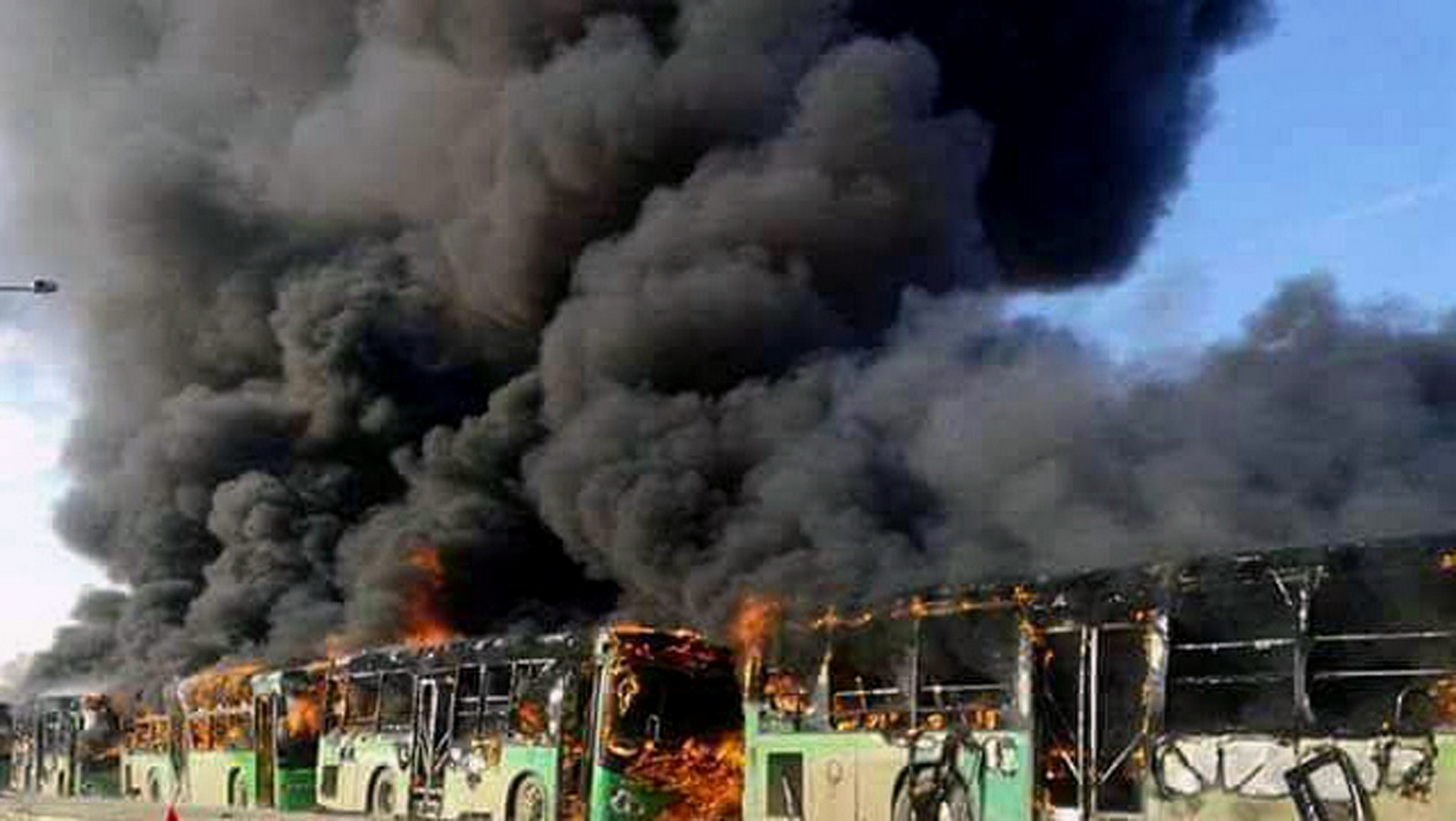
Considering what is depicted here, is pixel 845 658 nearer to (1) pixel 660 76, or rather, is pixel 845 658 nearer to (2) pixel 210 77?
(1) pixel 660 76

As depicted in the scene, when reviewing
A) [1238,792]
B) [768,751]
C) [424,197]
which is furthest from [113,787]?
[1238,792]

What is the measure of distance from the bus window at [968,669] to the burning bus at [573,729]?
417 cm

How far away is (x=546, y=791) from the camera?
18.7 meters

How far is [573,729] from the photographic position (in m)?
18.5

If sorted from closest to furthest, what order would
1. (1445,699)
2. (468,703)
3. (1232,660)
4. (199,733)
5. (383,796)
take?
(1445,699), (1232,660), (468,703), (383,796), (199,733)

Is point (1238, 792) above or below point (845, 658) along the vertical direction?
below

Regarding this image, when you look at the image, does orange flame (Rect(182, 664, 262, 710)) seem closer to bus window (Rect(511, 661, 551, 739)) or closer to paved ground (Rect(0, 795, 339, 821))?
paved ground (Rect(0, 795, 339, 821))

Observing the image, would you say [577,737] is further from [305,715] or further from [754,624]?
[305,715]

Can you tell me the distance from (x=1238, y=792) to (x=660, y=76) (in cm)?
1861

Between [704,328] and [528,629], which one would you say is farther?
[528,629]

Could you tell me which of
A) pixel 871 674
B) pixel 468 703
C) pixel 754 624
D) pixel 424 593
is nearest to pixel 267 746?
pixel 468 703

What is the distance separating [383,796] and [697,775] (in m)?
5.62

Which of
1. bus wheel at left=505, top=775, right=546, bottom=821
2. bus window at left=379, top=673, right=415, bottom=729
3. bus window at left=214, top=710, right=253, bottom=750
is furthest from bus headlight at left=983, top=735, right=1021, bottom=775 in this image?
bus window at left=214, top=710, right=253, bottom=750

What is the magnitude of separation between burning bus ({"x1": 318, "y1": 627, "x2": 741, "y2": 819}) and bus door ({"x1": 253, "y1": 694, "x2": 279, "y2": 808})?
13.8 ft
